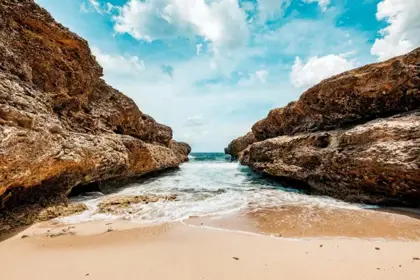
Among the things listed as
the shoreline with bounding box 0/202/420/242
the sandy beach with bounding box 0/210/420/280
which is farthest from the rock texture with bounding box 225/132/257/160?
the sandy beach with bounding box 0/210/420/280

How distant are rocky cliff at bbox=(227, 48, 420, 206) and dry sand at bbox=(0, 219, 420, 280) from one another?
3814 mm

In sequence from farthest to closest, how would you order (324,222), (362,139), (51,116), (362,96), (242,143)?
1. (242,143)
2. (362,96)
3. (362,139)
4. (51,116)
5. (324,222)

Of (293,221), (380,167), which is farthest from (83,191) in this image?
(380,167)

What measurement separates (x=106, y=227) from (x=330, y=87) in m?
11.6

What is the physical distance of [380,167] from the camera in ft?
25.2

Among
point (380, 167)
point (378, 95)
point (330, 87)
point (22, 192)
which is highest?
point (330, 87)

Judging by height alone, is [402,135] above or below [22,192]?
above

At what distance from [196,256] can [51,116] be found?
612cm

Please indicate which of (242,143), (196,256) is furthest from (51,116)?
(242,143)

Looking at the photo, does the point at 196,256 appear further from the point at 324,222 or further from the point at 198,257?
the point at 324,222

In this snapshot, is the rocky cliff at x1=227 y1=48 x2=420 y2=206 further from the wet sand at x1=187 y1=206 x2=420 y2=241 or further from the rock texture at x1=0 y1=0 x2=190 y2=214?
the rock texture at x1=0 y1=0 x2=190 y2=214

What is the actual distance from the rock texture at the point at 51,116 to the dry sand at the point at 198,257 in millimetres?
1692

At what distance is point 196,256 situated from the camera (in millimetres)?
3945

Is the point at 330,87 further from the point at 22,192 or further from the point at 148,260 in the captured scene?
the point at 22,192
